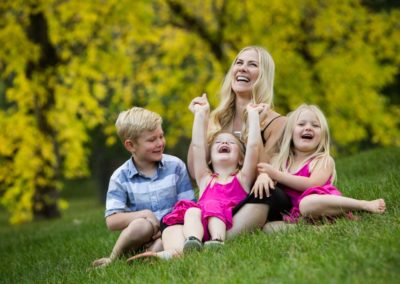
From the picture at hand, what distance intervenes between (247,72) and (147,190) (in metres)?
1.39

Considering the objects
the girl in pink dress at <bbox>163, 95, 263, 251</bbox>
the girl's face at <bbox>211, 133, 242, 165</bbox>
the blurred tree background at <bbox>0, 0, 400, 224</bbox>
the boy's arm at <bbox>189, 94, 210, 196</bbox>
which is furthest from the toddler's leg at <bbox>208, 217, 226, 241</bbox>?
the blurred tree background at <bbox>0, 0, 400, 224</bbox>

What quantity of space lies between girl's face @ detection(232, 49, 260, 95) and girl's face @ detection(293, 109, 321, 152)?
663 mm

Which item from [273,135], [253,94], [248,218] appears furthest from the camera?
[253,94]

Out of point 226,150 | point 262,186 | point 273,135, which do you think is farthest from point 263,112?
point 262,186

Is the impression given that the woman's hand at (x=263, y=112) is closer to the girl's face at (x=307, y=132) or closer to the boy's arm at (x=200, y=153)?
the girl's face at (x=307, y=132)

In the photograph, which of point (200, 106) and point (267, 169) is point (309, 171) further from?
point (200, 106)

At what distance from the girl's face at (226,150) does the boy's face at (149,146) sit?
42cm

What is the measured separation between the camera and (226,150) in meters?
5.06

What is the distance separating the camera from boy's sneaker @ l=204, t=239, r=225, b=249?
4.34 meters

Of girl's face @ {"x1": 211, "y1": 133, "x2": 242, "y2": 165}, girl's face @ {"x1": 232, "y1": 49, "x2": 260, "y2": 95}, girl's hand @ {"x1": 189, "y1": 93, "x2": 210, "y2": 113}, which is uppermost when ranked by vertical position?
girl's face @ {"x1": 232, "y1": 49, "x2": 260, "y2": 95}

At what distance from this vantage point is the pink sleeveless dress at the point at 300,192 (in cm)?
467

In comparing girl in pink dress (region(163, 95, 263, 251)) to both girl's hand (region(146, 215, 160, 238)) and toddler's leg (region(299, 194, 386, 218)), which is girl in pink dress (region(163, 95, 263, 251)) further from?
toddler's leg (region(299, 194, 386, 218))

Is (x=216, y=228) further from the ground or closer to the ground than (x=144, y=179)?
closer to the ground

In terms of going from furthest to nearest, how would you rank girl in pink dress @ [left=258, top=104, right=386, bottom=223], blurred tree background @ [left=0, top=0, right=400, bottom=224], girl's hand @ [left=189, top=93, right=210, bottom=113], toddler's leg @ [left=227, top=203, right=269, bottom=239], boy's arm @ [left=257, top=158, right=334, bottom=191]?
1. blurred tree background @ [left=0, top=0, right=400, bottom=224]
2. girl's hand @ [left=189, top=93, right=210, bottom=113]
3. boy's arm @ [left=257, top=158, right=334, bottom=191]
4. toddler's leg @ [left=227, top=203, right=269, bottom=239]
5. girl in pink dress @ [left=258, top=104, right=386, bottom=223]
